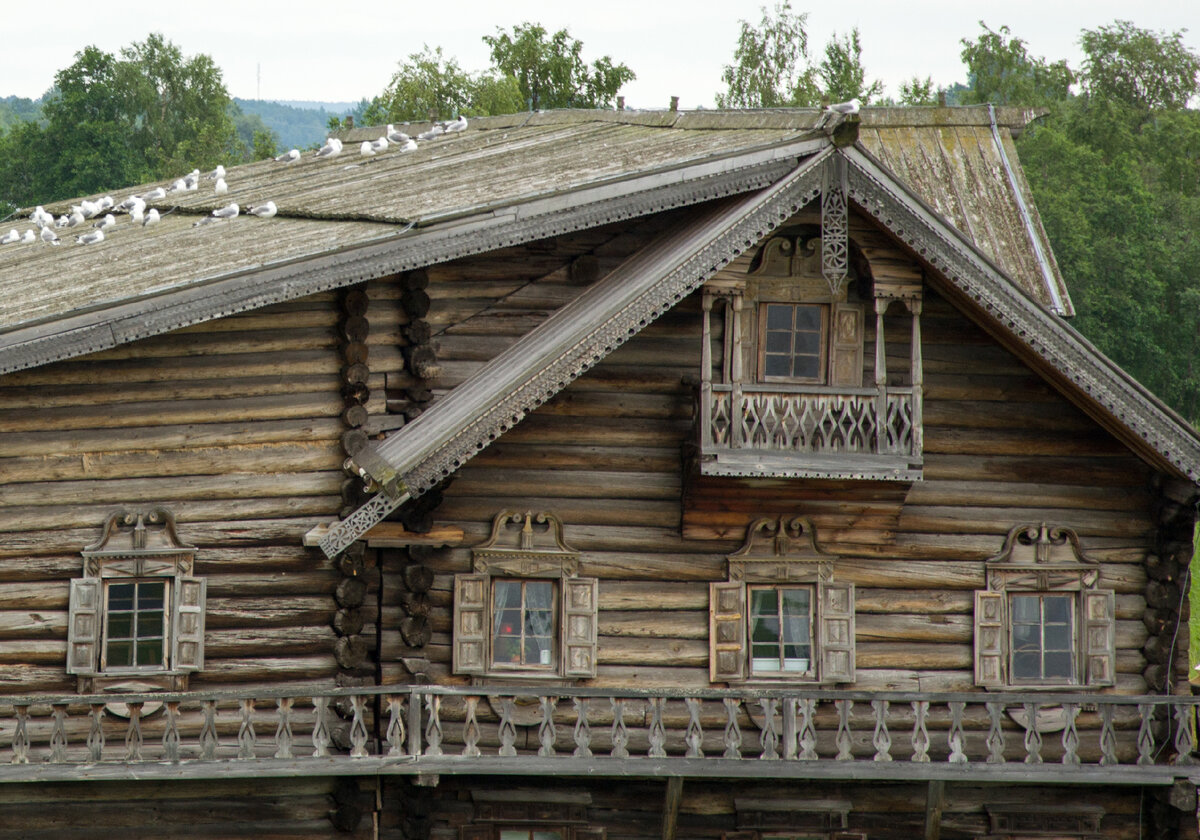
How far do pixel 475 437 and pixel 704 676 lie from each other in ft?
14.0

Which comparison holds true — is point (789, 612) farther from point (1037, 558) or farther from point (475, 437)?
point (475, 437)

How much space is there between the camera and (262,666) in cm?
1997

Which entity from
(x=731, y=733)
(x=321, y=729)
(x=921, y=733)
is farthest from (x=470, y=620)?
(x=921, y=733)

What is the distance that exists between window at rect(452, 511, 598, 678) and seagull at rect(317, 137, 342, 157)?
31.3ft

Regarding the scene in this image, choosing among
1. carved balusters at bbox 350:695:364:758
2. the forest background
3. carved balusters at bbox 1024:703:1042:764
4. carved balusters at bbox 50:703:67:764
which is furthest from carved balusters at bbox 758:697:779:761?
the forest background

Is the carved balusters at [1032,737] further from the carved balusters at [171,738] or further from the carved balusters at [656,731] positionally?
the carved balusters at [171,738]

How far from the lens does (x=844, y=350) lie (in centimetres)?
2064

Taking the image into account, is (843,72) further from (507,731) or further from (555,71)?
(507,731)

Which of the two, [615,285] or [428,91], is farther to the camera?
[428,91]

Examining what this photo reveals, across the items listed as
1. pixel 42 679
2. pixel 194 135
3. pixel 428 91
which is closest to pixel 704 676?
pixel 42 679

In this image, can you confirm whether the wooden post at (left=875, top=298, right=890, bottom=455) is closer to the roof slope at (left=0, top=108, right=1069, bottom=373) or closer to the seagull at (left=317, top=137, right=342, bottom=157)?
the roof slope at (left=0, top=108, right=1069, bottom=373)

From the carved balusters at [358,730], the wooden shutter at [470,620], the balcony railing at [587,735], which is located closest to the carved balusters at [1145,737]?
the balcony railing at [587,735]

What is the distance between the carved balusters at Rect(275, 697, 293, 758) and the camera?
19.1m

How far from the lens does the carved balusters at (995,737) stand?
65.5 feet
